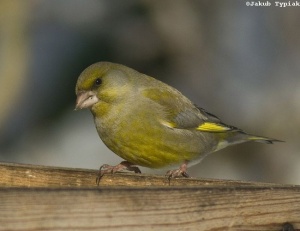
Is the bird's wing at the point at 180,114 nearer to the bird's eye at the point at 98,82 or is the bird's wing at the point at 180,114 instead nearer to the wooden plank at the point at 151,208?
the bird's eye at the point at 98,82

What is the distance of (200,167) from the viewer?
9297mm

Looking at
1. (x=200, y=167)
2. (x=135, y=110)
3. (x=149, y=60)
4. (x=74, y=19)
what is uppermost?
(x=74, y=19)

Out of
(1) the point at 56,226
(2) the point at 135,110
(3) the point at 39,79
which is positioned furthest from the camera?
(3) the point at 39,79

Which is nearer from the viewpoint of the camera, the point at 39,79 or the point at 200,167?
the point at 200,167

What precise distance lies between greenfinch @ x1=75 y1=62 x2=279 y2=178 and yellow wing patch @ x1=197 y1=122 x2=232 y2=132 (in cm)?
12

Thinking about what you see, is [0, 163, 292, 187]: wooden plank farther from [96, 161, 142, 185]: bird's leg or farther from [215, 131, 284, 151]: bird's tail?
[215, 131, 284, 151]: bird's tail

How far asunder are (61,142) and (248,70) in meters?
2.56

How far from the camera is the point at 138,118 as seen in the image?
17.9 feet

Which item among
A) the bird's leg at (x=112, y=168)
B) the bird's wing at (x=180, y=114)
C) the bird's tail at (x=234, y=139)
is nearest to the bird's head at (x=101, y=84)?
the bird's wing at (x=180, y=114)

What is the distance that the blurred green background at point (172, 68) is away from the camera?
9.14 metres

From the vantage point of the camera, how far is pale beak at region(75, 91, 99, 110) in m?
5.32

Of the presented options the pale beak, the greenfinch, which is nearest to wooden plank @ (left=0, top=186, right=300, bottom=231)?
the greenfinch

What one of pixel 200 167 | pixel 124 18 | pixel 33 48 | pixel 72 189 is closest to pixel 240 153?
pixel 200 167

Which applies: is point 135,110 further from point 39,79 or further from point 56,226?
point 39,79
